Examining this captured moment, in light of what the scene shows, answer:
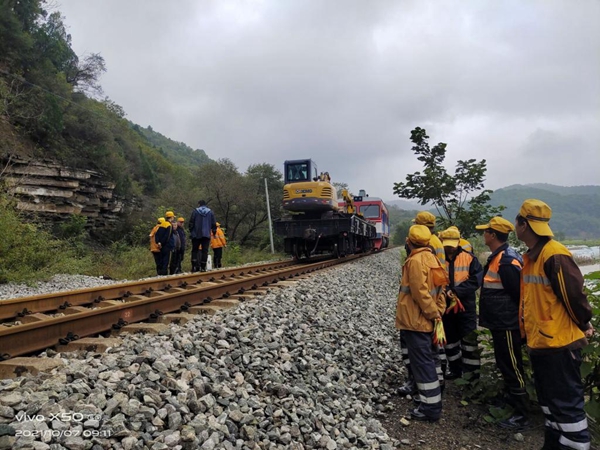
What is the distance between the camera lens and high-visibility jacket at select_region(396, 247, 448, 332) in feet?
11.5

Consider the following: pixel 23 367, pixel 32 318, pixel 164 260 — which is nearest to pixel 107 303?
pixel 32 318

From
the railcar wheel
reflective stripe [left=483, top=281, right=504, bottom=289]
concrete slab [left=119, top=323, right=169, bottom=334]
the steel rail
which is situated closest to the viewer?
reflective stripe [left=483, top=281, right=504, bottom=289]

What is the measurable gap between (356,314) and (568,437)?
3403 mm

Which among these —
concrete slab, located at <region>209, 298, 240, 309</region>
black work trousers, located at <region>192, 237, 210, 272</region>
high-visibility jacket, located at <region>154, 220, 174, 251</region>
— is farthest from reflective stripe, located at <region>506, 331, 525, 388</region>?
high-visibility jacket, located at <region>154, 220, 174, 251</region>

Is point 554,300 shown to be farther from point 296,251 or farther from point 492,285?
point 296,251

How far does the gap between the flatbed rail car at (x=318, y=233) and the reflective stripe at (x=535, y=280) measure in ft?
32.7

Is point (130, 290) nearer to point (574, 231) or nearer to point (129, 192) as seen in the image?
point (129, 192)

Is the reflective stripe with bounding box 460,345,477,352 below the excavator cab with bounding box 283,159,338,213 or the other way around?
below

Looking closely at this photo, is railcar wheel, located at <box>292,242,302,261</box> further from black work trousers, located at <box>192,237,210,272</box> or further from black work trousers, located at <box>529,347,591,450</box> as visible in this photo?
black work trousers, located at <box>529,347,591,450</box>

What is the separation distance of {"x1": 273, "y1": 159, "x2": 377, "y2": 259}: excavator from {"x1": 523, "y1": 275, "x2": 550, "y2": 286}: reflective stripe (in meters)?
9.96

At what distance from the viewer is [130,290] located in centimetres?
604

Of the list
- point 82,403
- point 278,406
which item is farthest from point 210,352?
point 82,403

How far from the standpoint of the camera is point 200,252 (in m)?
10.2

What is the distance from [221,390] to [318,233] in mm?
10510
